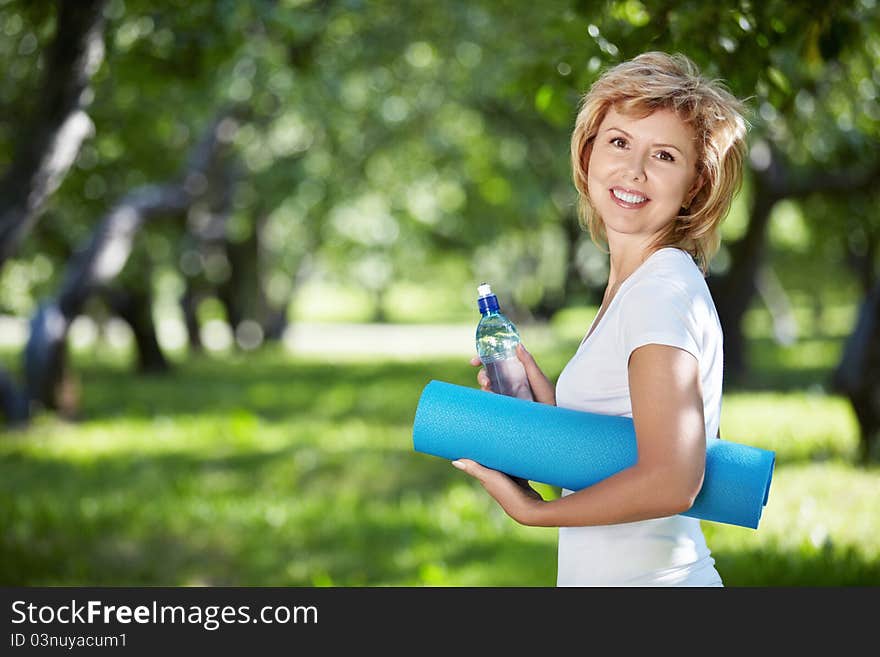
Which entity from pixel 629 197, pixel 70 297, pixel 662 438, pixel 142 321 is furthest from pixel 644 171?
pixel 142 321

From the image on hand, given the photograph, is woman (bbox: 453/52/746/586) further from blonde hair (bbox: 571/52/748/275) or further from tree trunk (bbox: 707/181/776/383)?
tree trunk (bbox: 707/181/776/383)

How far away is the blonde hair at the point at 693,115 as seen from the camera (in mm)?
2029

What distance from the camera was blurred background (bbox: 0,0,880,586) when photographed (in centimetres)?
496

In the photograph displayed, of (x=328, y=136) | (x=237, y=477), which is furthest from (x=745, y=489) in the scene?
(x=328, y=136)

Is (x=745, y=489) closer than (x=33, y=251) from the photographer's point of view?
Yes

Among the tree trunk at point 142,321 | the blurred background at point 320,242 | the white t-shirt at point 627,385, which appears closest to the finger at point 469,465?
the white t-shirt at point 627,385

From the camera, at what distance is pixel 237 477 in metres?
9.02

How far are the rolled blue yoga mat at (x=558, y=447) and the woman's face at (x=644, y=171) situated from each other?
1.41ft

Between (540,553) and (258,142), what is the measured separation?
46.6ft

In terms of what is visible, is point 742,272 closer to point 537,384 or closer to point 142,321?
point 142,321

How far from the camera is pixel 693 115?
2018mm

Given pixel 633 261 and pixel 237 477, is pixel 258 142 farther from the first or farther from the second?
pixel 633 261

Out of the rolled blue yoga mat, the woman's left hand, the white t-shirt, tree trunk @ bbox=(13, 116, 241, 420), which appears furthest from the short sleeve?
tree trunk @ bbox=(13, 116, 241, 420)

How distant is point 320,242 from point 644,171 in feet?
72.5
